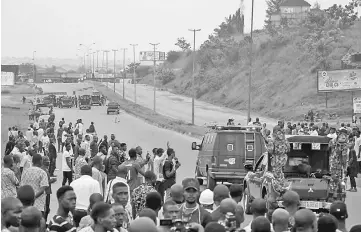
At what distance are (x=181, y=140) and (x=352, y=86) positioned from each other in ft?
75.1

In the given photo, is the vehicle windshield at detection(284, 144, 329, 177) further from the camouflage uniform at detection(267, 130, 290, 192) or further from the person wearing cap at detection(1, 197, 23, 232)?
the person wearing cap at detection(1, 197, 23, 232)

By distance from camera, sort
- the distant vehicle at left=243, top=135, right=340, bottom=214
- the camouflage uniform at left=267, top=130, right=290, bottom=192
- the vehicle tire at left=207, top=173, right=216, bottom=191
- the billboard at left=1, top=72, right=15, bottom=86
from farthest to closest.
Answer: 1. the billboard at left=1, top=72, right=15, bottom=86
2. the vehicle tire at left=207, top=173, right=216, bottom=191
3. the camouflage uniform at left=267, top=130, right=290, bottom=192
4. the distant vehicle at left=243, top=135, right=340, bottom=214

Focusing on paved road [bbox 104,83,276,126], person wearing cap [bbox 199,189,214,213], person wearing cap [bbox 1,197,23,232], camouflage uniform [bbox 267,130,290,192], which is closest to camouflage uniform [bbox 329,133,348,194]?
camouflage uniform [bbox 267,130,290,192]

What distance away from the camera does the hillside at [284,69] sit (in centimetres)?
8729

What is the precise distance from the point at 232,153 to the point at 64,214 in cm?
1625

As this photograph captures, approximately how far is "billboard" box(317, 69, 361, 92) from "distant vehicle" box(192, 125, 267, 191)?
4547 centimetres

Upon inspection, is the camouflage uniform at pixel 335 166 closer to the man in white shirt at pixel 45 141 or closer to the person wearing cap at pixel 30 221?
the person wearing cap at pixel 30 221

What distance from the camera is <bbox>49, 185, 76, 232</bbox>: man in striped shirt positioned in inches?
383

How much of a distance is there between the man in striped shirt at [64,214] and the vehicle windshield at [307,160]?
9.06 meters

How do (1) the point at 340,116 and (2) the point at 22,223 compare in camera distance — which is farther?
(1) the point at 340,116

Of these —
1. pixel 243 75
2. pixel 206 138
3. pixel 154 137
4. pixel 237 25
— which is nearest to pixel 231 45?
pixel 243 75

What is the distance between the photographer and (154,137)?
55.3 m

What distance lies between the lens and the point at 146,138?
5406 centimetres

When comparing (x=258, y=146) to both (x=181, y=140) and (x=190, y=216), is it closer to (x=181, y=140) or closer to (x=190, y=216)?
(x=190, y=216)
